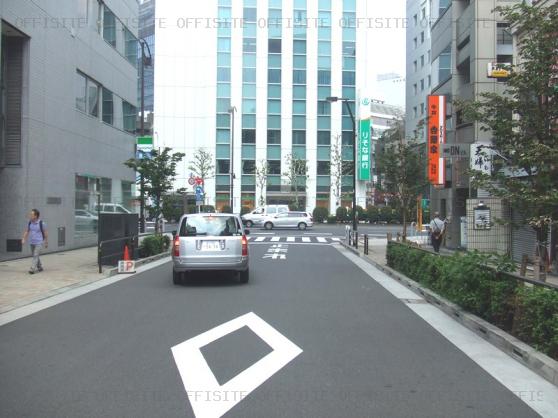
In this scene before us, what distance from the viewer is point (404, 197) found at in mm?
19984

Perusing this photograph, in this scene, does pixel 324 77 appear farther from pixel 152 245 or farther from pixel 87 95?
pixel 152 245

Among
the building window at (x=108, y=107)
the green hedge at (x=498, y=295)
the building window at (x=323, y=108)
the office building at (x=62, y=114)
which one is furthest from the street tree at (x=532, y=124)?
the building window at (x=323, y=108)

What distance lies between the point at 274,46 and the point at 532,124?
195ft

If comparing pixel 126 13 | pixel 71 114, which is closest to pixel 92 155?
pixel 71 114

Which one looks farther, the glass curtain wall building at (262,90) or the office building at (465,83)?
the glass curtain wall building at (262,90)

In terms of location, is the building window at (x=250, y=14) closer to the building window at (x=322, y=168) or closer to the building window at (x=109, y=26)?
the building window at (x=322, y=168)

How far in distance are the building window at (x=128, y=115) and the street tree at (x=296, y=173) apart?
1284 inches

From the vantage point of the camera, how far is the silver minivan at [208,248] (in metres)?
12.8

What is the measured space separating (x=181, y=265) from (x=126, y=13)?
20402 mm

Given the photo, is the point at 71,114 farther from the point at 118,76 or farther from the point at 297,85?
the point at 297,85

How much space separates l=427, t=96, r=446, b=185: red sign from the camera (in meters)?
22.8

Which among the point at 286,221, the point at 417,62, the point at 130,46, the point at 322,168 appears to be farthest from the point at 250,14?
the point at 130,46

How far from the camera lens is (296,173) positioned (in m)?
63.7

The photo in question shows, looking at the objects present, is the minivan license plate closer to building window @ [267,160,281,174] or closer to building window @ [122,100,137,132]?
building window @ [122,100,137,132]
